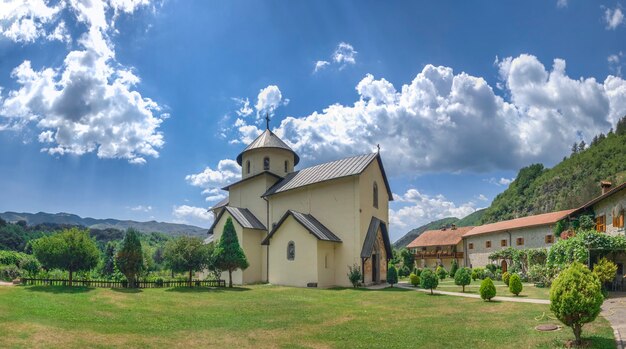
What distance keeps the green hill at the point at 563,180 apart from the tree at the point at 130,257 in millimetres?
102545

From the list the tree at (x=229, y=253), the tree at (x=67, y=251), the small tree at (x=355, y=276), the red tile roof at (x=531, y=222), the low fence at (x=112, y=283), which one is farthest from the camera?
the red tile roof at (x=531, y=222)

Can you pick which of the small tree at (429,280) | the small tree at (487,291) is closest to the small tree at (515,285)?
the small tree at (487,291)

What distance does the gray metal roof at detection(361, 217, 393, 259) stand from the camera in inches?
1229

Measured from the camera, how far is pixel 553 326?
1419cm

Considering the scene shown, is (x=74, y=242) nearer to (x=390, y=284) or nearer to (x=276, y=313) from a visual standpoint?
(x=276, y=313)

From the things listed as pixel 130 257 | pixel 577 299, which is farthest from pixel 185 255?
pixel 577 299

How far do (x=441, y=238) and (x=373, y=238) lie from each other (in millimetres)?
39905

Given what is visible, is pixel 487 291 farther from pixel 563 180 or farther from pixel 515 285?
pixel 563 180

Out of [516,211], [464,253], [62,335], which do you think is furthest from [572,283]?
[516,211]

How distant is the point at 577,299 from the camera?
38.2 feet

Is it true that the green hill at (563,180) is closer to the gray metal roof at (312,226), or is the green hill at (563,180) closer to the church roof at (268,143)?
the church roof at (268,143)

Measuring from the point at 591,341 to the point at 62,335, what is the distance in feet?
48.7

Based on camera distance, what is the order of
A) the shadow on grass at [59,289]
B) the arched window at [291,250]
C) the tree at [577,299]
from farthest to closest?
1. the arched window at [291,250]
2. the shadow on grass at [59,289]
3. the tree at [577,299]

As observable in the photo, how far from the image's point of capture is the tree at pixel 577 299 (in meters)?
11.6
